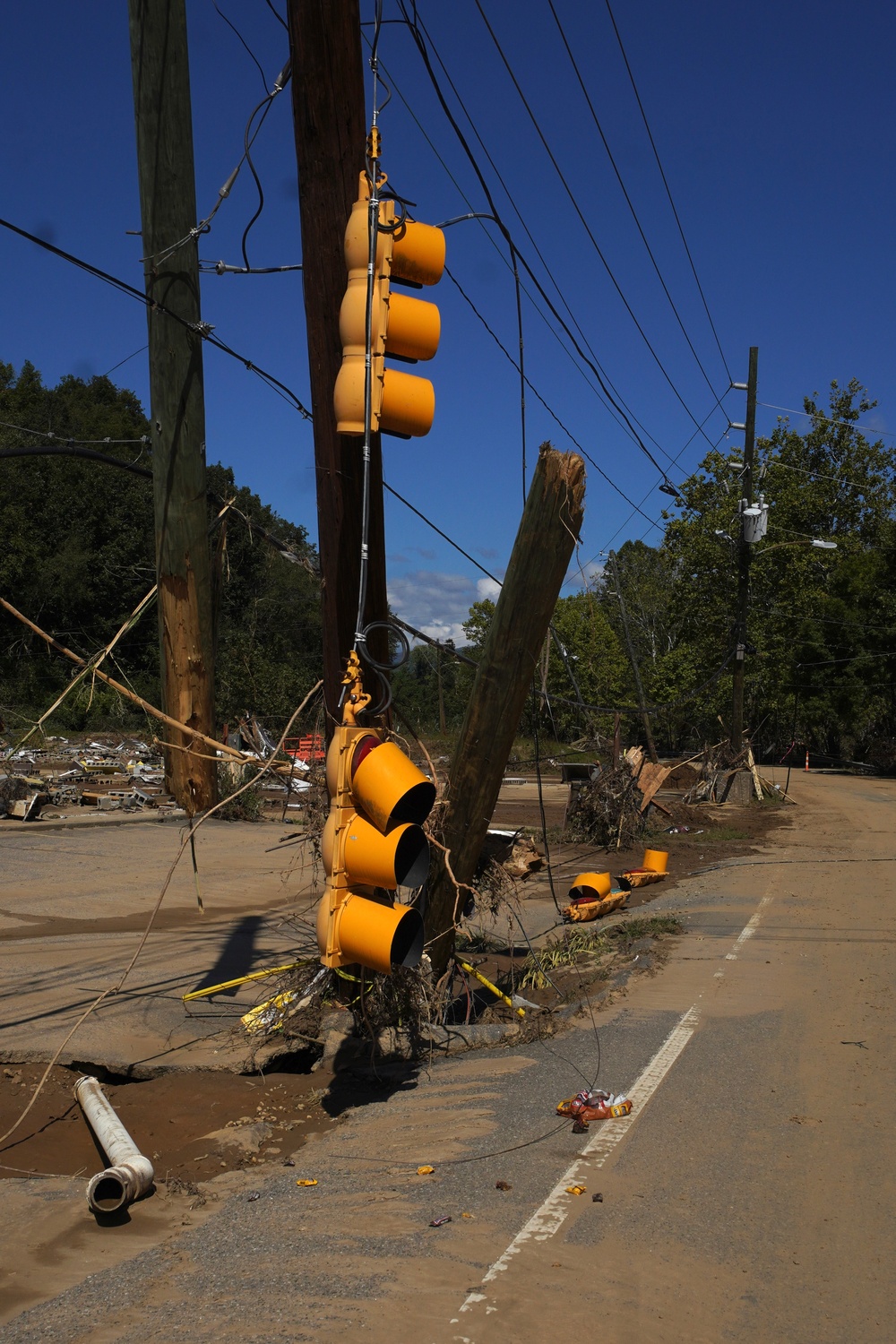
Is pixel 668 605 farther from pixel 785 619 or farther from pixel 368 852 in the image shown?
pixel 368 852

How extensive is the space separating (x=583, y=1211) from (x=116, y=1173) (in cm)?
190

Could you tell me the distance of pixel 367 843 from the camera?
443 cm

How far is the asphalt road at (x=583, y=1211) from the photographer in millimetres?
3373

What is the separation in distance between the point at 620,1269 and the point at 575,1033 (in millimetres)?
2995

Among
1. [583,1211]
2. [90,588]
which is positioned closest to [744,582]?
[583,1211]

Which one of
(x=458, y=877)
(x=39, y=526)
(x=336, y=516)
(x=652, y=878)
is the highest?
(x=39, y=526)

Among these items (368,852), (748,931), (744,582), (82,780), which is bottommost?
(748,931)

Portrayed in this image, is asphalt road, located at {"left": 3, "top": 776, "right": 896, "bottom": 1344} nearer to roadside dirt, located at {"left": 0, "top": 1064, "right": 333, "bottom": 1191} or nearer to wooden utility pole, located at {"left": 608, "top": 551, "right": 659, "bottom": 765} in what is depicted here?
roadside dirt, located at {"left": 0, "top": 1064, "right": 333, "bottom": 1191}

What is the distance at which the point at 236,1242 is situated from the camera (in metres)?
3.95

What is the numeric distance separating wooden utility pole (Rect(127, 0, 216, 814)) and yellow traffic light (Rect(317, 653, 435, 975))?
4.17 ft

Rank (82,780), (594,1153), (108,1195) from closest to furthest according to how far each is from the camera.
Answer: (108,1195) → (594,1153) → (82,780)

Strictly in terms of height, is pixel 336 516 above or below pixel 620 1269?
above

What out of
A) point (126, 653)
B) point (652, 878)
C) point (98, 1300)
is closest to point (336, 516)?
point (98, 1300)

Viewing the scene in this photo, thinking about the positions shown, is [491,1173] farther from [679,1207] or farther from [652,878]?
[652,878]
